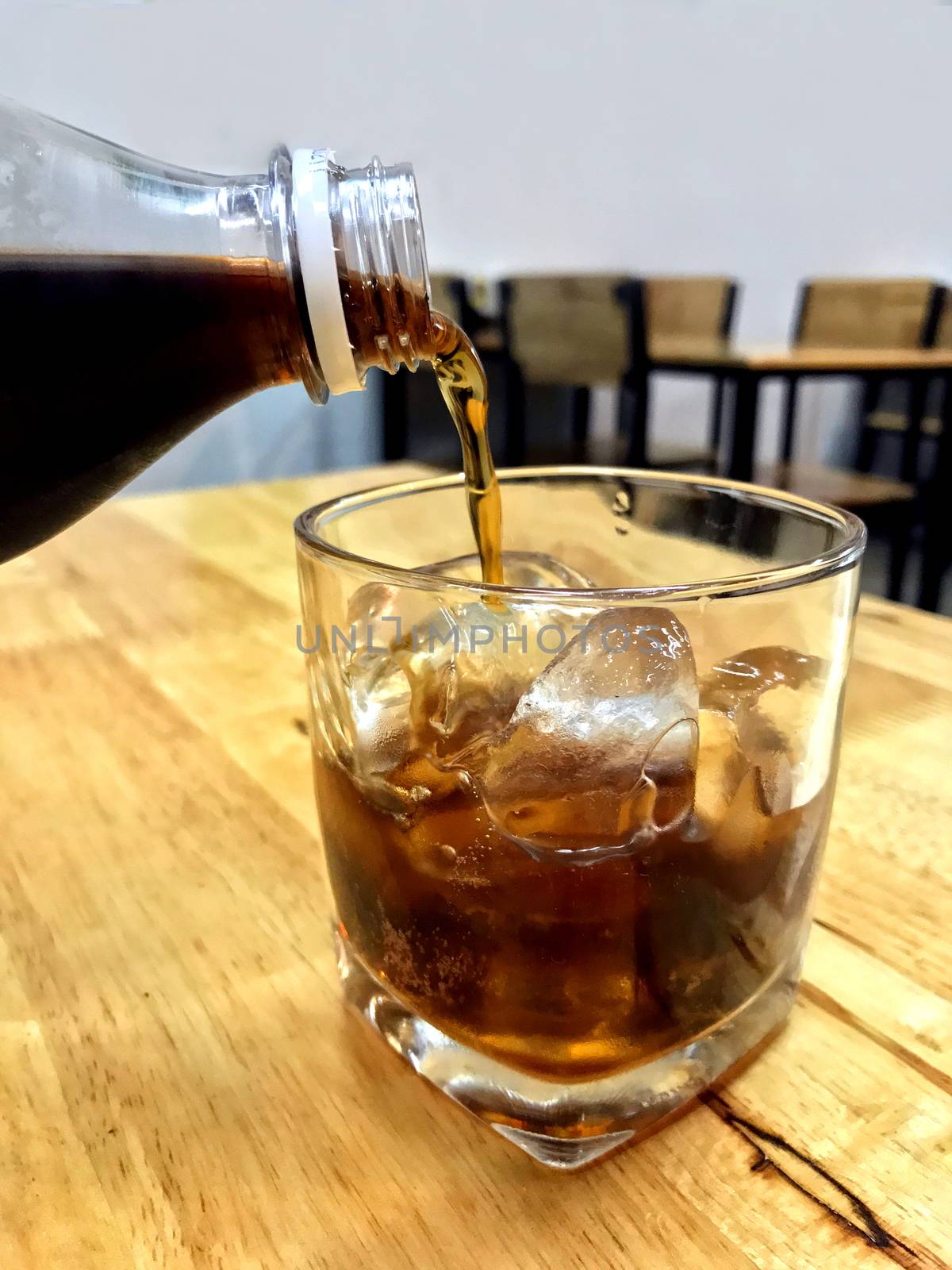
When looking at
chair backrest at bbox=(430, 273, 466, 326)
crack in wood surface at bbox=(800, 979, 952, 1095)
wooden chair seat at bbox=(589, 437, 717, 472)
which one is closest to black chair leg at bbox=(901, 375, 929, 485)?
wooden chair seat at bbox=(589, 437, 717, 472)

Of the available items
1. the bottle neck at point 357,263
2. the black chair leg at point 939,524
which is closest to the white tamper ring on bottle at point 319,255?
the bottle neck at point 357,263

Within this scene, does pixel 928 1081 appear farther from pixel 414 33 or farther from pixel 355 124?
pixel 414 33

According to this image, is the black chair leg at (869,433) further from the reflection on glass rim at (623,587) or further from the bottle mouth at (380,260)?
the bottle mouth at (380,260)

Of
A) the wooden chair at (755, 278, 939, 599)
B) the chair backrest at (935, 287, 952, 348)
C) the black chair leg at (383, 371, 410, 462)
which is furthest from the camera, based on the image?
the chair backrest at (935, 287, 952, 348)

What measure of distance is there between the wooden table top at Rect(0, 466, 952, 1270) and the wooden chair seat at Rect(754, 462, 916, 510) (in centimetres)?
163

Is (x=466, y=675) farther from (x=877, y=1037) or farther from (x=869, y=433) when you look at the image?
(x=869, y=433)

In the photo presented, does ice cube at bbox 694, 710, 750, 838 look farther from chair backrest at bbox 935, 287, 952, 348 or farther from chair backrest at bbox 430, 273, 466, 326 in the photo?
chair backrest at bbox 935, 287, 952, 348

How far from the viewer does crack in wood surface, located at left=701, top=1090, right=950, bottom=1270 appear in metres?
0.27

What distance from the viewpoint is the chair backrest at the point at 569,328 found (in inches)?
97.0

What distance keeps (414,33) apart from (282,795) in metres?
2.60

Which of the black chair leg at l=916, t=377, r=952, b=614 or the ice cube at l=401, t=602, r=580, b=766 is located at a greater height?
the ice cube at l=401, t=602, r=580, b=766

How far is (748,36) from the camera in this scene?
10.4 feet

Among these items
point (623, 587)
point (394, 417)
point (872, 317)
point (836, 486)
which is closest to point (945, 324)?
point (872, 317)

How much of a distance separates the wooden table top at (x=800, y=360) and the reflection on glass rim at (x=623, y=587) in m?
1.82
